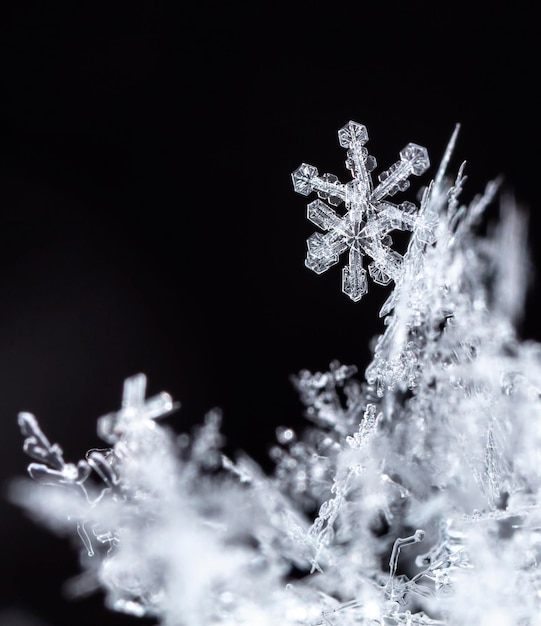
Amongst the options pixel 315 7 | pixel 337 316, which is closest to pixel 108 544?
pixel 337 316

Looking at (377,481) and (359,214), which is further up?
(359,214)

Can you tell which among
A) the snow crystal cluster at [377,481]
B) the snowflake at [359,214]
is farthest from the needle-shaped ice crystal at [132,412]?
the snowflake at [359,214]

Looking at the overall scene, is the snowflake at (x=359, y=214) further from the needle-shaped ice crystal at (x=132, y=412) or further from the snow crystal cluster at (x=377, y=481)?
the needle-shaped ice crystal at (x=132, y=412)

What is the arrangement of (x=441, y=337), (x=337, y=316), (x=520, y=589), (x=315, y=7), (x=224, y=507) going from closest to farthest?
(x=520, y=589) → (x=441, y=337) → (x=224, y=507) → (x=337, y=316) → (x=315, y=7)

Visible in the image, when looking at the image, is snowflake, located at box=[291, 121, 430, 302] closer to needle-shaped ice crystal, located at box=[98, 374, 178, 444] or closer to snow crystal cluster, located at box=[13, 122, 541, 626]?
snow crystal cluster, located at box=[13, 122, 541, 626]

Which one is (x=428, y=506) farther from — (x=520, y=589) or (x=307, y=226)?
(x=307, y=226)

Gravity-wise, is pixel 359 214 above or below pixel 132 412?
above

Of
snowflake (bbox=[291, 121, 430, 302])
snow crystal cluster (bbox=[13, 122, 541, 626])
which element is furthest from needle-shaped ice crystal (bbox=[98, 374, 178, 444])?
snowflake (bbox=[291, 121, 430, 302])
